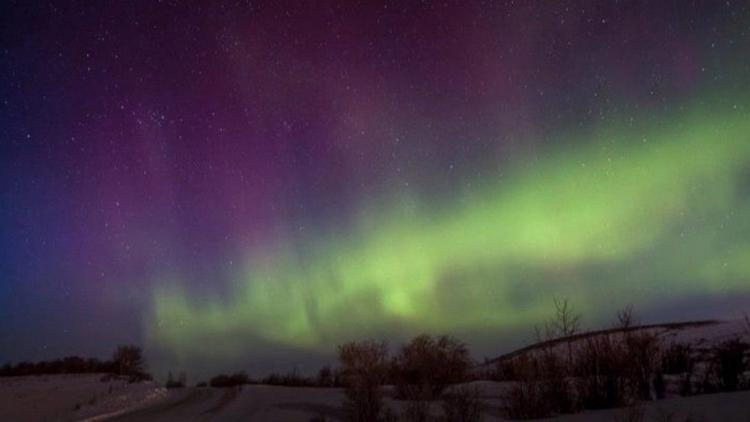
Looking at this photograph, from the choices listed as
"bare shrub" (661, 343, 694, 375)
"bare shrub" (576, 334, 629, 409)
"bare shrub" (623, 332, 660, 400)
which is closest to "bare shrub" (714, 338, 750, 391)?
"bare shrub" (623, 332, 660, 400)

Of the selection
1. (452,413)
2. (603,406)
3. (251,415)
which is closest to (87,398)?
(251,415)

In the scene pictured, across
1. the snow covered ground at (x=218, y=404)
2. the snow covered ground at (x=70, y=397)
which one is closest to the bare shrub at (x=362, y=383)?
the snow covered ground at (x=218, y=404)

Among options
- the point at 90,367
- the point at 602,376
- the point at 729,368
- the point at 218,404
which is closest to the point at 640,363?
the point at 602,376

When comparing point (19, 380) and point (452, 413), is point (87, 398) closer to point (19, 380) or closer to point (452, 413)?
point (19, 380)

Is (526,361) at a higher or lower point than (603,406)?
higher

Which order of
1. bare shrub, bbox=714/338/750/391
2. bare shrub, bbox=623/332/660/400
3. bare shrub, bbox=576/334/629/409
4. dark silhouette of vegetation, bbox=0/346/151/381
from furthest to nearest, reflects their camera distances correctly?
dark silhouette of vegetation, bbox=0/346/151/381
bare shrub, bbox=714/338/750/391
bare shrub, bbox=623/332/660/400
bare shrub, bbox=576/334/629/409

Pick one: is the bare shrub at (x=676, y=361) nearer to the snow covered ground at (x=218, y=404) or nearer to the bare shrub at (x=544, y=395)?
the snow covered ground at (x=218, y=404)

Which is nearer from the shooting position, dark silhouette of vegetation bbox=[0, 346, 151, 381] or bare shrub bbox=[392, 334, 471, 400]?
bare shrub bbox=[392, 334, 471, 400]

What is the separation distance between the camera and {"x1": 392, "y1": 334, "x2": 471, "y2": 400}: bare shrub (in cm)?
1666

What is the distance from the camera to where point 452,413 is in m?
10.7

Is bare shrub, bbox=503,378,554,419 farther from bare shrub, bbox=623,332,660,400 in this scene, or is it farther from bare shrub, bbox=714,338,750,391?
bare shrub, bbox=714,338,750,391

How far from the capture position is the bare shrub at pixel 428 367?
54.6 feet

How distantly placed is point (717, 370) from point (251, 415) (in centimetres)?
1086

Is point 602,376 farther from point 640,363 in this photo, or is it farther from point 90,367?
point 90,367
